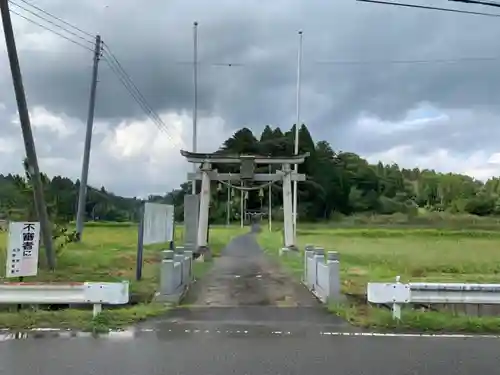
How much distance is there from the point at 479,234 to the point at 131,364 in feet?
182

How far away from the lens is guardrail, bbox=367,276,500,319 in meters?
9.55

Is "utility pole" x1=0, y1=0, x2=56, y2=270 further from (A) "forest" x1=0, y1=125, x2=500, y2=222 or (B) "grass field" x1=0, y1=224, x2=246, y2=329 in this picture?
(A) "forest" x1=0, y1=125, x2=500, y2=222

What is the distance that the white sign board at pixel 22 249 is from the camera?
448 inches

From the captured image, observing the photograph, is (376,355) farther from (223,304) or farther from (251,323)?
(223,304)

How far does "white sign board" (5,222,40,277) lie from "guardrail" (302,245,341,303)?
5.77 m

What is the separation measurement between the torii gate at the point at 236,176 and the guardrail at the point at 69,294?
15.6 metres

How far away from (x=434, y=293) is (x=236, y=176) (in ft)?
62.6

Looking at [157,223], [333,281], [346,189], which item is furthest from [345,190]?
[333,281]

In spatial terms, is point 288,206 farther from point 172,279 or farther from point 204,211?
point 172,279

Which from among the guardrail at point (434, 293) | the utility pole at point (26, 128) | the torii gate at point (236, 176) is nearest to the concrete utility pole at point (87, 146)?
the torii gate at point (236, 176)

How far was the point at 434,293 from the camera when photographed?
385 inches

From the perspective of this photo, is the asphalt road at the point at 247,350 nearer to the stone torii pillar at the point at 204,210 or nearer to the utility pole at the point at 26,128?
the utility pole at the point at 26,128

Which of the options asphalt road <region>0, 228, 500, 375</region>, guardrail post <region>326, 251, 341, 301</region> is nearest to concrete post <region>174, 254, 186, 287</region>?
asphalt road <region>0, 228, 500, 375</region>

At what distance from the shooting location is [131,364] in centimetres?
662
